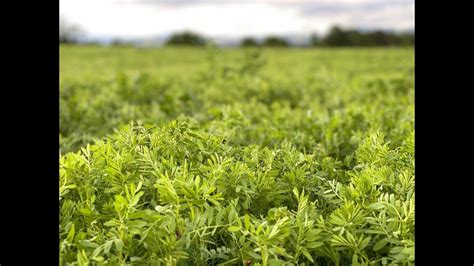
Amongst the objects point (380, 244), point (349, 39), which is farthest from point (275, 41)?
point (380, 244)

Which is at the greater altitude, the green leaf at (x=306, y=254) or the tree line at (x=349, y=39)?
the tree line at (x=349, y=39)

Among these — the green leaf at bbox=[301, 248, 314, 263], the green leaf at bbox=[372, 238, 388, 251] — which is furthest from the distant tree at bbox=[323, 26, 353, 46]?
the green leaf at bbox=[301, 248, 314, 263]

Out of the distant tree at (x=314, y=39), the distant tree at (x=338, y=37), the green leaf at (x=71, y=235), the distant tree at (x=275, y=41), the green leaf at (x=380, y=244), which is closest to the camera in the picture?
the green leaf at (x=71, y=235)

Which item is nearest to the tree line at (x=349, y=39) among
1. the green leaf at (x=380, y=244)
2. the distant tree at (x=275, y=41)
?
the distant tree at (x=275, y=41)

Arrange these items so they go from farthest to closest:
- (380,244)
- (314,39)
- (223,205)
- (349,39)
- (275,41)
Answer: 1. (349,39)
2. (275,41)
3. (314,39)
4. (223,205)
5. (380,244)

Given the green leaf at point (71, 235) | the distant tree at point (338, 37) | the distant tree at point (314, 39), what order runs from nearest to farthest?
Result: the green leaf at point (71, 235), the distant tree at point (314, 39), the distant tree at point (338, 37)

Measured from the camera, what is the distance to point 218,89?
22.0ft

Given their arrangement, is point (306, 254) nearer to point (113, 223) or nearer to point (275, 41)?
point (113, 223)

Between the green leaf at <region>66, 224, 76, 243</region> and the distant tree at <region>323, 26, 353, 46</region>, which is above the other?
the distant tree at <region>323, 26, 353, 46</region>

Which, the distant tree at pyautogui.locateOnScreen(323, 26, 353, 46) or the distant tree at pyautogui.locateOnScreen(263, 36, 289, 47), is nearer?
the distant tree at pyautogui.locateOnScreen(263, 36, 289, 47)

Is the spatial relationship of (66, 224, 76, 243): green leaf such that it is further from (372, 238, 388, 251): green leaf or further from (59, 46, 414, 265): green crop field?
(372, 238, 388, 251): green leaf

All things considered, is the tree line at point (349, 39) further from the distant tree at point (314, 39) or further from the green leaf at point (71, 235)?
the green leaf at point (71, 235)
